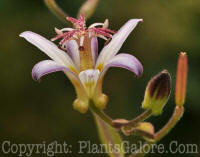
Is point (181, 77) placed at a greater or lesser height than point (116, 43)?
lesser

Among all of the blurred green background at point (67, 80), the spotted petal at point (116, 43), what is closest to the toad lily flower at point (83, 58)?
the spotted petal at point (116, 43)

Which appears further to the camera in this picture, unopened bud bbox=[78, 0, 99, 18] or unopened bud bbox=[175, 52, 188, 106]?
unopened bud bbox=[78, 0, 99, 18]

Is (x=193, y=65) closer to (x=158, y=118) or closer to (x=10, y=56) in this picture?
(x=158, y=118)

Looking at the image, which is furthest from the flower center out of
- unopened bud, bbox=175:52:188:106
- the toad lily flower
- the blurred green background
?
the blurred green background

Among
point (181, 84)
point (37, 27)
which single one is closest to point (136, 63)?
point (181, 84)

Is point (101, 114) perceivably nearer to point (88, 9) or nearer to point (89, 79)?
point (89, 79)

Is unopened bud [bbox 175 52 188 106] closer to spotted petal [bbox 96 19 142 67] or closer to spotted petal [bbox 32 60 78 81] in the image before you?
spotted petal [bbox 96 19 142 67]

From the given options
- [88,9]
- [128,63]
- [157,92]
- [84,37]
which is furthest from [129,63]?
[88,9]
